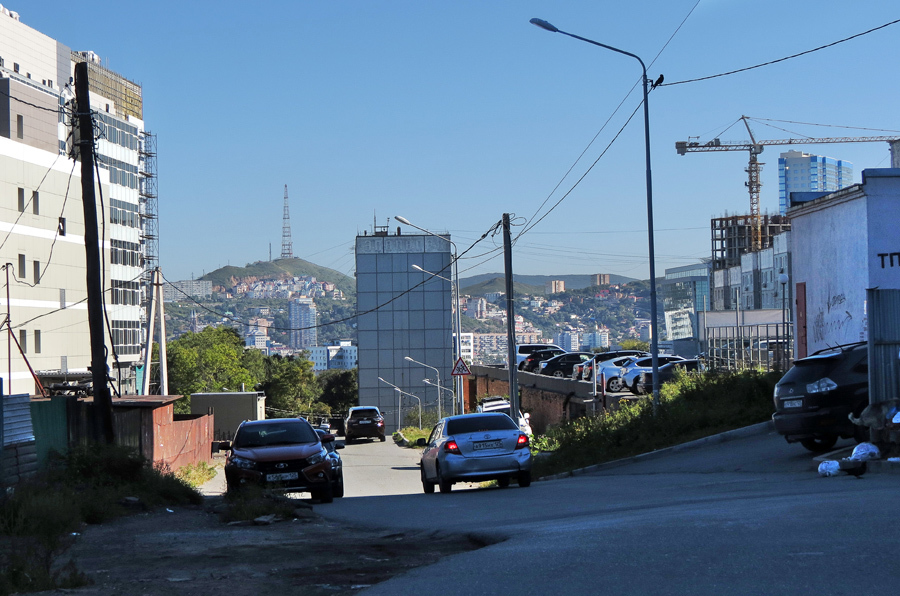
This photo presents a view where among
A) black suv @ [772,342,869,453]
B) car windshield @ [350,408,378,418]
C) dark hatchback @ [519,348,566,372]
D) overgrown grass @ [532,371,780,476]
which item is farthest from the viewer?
dark hatchback @ [519,348,566,372]

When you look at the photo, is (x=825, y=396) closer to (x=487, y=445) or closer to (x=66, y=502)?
(x=487, y=445)

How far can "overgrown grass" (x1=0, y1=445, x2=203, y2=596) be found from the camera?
729 cm

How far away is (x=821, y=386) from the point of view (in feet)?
52.9

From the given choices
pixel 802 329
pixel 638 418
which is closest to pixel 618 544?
pixel 638 418

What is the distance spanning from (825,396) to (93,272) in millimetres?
13658

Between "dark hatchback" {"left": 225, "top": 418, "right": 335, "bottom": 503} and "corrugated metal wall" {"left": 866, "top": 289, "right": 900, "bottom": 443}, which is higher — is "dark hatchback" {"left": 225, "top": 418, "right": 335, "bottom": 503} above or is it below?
below

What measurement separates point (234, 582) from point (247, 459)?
9.44 m

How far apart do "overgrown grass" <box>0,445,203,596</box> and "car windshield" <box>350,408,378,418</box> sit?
34385 mm

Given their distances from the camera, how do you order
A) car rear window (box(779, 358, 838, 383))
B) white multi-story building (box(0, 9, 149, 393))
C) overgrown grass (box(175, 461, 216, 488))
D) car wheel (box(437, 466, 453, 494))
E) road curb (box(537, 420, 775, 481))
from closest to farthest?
car rear window (box(779, 358, 838, 383))
car wheel (box(437, 466, 453, 494))
road curb (box(537, 420, 775, 481))
overgrown grass (box(175, 461, 216, 488))
white multi-story building (box(0, 9, 149, 393))

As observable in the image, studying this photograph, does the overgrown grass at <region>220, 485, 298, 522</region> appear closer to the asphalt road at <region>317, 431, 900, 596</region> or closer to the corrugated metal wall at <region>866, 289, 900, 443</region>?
the asphalt road at <region>317, 431, 900, 596</region>

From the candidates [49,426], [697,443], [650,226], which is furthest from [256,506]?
[650,226]

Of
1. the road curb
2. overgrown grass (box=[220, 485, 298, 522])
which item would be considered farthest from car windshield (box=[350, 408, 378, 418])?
overgrown grass (box=[220, 485, 298, 522])

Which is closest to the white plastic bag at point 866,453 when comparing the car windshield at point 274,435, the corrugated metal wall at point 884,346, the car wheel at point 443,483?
the corrugated metal wall at point 884,346

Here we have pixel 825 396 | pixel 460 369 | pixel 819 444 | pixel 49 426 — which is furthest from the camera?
pixel 460 369
